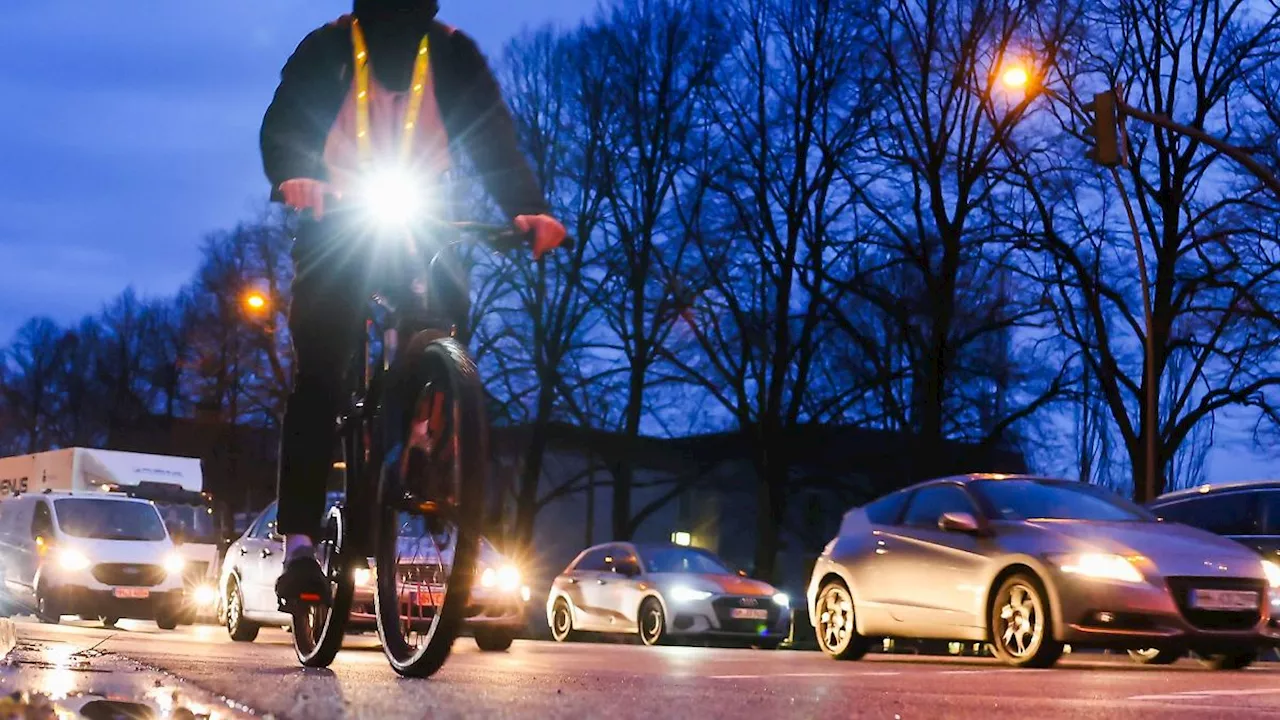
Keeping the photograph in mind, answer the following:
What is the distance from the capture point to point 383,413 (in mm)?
5797

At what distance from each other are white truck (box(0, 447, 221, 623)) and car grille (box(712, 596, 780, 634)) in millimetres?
12905

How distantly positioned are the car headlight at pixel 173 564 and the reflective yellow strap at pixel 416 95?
21.7 meters

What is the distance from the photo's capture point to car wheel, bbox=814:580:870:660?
14.3 metres

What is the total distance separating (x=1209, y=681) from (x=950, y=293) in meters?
28.3

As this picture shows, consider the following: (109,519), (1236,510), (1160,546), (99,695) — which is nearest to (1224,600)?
(1160,546)

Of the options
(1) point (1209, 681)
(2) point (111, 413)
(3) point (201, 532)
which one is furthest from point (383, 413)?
(2) point (111, 413)

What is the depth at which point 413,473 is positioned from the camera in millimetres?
5582

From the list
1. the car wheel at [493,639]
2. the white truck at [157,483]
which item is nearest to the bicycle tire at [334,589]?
the car wheel at [493,639]

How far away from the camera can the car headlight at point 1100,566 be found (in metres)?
12.3

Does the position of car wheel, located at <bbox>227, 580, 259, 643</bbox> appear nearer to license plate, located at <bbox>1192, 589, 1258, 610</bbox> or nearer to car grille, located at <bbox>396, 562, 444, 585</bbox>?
license plate, located at <bbox>1192, 589, 1258, 610</bbox>

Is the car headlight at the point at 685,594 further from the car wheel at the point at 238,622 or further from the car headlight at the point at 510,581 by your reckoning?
the car wheel at the point at 238,622

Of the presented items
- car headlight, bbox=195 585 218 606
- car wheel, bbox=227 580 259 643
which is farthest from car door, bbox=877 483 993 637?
car headlight, bbox=195 585 218 606

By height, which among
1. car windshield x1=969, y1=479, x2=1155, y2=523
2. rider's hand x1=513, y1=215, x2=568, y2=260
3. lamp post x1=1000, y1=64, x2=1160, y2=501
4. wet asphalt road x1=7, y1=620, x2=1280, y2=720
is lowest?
wet asphalt road x1=7, y1=620, x2=1280, y2=720

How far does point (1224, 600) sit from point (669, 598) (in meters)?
12.3
